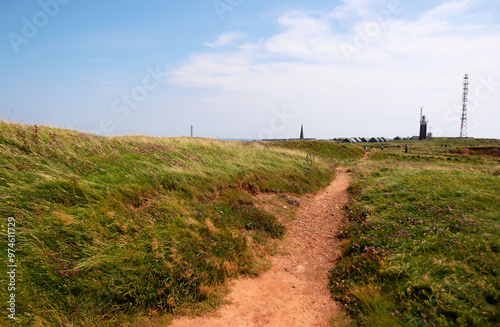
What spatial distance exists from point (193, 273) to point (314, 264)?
14.1 feet

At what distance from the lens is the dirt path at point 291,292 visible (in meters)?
5.74

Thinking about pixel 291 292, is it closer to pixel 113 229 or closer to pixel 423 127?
pixel 113 229

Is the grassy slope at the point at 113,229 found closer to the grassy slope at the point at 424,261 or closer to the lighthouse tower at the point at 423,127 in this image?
the grassy slope at the point at 424,261

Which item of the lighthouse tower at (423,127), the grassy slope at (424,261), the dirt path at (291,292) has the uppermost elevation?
the lighthouse tower at (423,127)

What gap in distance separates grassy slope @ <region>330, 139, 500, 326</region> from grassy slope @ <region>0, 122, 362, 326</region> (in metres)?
3.26

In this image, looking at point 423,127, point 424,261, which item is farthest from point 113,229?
point 423,127

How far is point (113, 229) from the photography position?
7.23m

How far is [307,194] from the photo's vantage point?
52.7 feet

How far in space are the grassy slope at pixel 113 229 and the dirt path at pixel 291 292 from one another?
1.84 ft

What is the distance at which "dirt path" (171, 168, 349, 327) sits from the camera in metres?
5.74

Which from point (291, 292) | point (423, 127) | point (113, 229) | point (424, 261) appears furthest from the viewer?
point (423, 127)

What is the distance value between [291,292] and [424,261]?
3.68 metres

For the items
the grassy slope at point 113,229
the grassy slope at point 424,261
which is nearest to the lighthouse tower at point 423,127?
the grassy slope at point 424,261

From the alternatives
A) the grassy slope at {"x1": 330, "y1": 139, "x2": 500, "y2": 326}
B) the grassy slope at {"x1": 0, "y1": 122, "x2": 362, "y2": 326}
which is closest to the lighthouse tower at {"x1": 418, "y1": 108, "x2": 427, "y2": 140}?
the grassy slope at {"x1": 330, "y1": 139, "x2": 500, "y2": 326}
